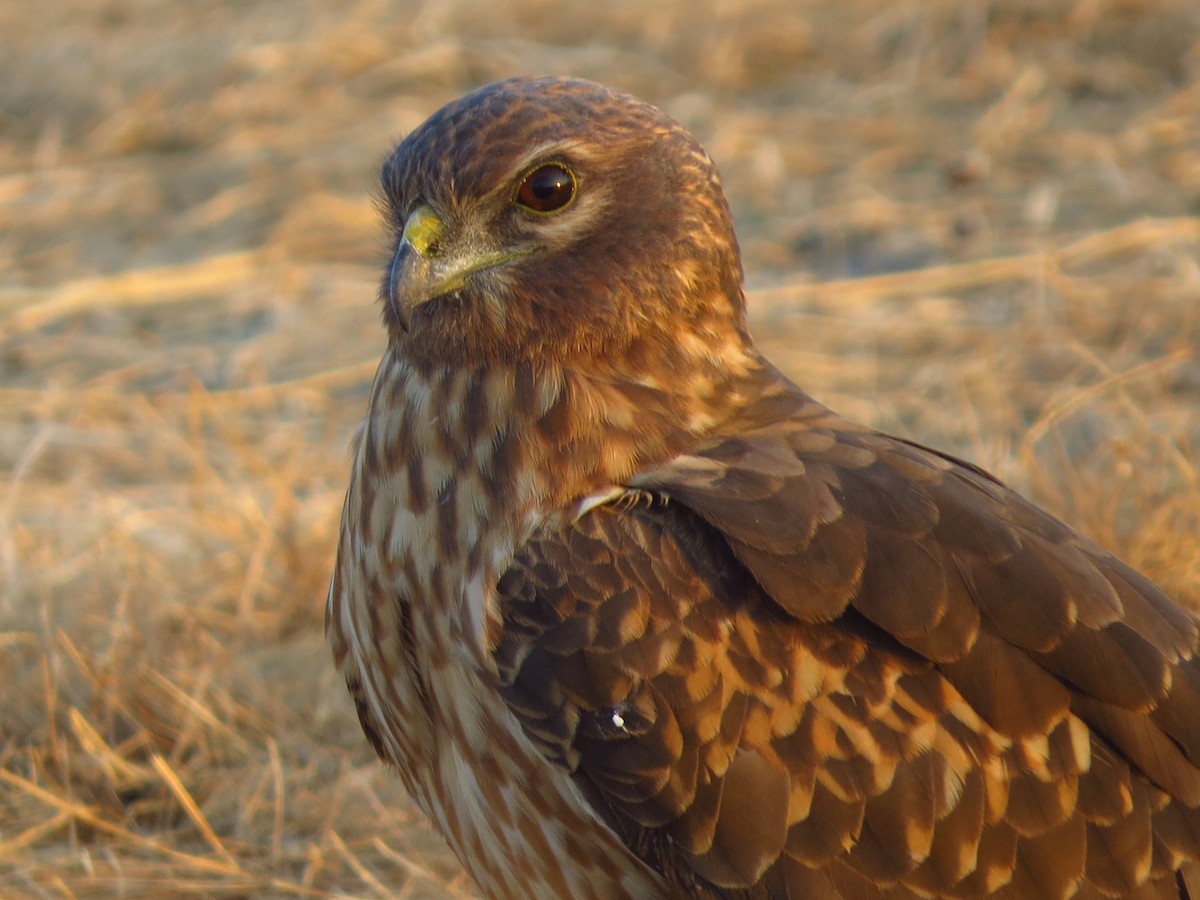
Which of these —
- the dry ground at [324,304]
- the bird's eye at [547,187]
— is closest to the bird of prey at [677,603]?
the bird's eye at [547,187]

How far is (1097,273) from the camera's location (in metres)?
6.84

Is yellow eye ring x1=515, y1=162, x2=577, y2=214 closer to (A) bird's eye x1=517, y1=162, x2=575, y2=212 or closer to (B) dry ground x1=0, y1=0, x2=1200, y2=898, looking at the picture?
(A) bird's eye x1=517, y1=162, x2=575, y2=212

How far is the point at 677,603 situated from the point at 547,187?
72 centimetres

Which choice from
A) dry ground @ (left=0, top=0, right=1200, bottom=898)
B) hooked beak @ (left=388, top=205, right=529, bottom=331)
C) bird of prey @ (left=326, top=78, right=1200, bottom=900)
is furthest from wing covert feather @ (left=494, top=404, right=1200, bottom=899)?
dry ground @ (left=0, top=0, right=1200, bottom=898)

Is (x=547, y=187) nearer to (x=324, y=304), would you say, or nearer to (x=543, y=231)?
(x=543, y=231)

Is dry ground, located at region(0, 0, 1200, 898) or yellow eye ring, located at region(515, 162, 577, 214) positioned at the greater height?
yellow eye ring, located at region(515, 162, 577, 214)

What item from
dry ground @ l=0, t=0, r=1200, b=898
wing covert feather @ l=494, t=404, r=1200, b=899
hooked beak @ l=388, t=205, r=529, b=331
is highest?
hooked beak @ l=388, t=205, r=529, b=331

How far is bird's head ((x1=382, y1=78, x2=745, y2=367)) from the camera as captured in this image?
2.92m

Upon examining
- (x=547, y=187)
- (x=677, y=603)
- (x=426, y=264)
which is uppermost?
(x=547, y=187)

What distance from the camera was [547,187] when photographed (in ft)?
9.59

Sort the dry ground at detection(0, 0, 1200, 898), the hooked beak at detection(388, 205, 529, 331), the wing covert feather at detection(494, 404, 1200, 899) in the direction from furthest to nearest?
1. the dry ground at detection(0, 0, 1200, 898)
2. the hooked beak at detection(388, 205, 529, 331)
3. the wing covert feather at detection(494, 404, 1200, 899)

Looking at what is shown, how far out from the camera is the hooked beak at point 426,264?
2.91m

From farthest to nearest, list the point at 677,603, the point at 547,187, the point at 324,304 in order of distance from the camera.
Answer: the point at 324,304 → the point at 547,187 → the point at 677,603

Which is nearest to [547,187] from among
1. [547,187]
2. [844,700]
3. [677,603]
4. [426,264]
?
[547,187]
